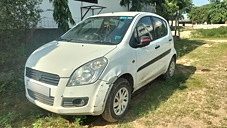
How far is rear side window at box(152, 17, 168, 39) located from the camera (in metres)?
3.83

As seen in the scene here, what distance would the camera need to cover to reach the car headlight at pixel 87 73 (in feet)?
7.29

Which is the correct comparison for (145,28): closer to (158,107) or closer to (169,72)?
(158,107)

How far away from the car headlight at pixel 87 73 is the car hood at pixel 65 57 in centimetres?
6

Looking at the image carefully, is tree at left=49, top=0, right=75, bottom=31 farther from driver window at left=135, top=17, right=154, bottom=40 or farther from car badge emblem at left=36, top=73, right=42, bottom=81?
car badge emblem at left=36, top=73, right=42, bottom=81

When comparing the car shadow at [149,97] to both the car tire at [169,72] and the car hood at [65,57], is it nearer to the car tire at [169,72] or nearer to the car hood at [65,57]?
the car tire at [169,72]

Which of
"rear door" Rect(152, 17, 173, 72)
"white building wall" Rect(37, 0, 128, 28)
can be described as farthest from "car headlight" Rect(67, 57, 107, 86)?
"white building wall" Rect(37, 0, 128, 28)

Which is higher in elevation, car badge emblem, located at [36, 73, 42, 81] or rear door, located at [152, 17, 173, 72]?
rear door, located at [152, 17, 173, 72]

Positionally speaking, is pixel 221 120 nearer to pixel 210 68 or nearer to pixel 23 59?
pixel 210 68

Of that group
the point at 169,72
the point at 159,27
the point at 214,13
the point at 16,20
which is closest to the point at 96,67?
the point at 159,27

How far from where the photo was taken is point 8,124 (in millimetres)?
2570

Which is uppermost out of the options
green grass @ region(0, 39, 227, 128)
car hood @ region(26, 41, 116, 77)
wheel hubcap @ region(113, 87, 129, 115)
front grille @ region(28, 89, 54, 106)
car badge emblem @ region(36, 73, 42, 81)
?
car hood @ region(26, 41, 116, 77)

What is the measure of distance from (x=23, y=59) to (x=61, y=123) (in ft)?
10.9

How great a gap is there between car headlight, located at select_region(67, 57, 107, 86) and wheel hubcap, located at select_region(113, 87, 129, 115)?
52 centimetres

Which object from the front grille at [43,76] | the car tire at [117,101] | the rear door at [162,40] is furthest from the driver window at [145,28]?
the front grille at [43,76]
